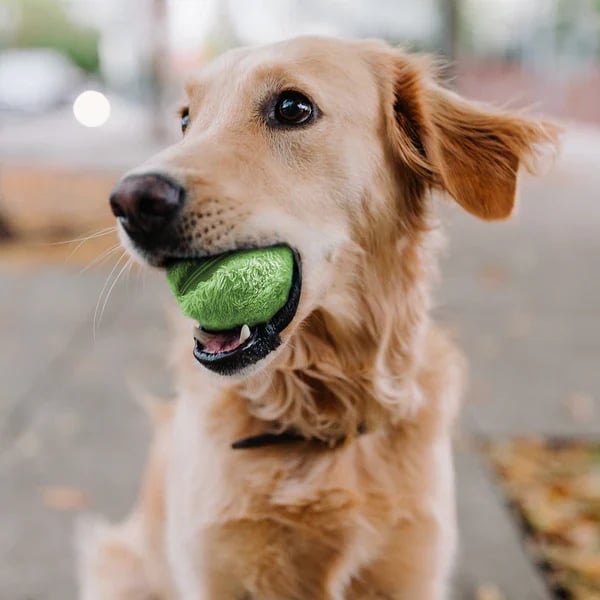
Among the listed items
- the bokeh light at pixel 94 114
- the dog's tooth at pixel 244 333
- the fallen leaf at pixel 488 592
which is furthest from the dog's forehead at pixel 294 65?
the bokeh light at pixel 94 114

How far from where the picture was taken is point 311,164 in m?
1.87

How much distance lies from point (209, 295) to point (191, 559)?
79cm

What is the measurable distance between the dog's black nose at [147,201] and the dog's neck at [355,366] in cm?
58

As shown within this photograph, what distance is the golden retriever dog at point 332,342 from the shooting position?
73.2 inches

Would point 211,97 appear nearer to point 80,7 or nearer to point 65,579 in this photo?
point 65,579

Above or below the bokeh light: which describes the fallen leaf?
above

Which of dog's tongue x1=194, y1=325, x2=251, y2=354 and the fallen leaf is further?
the fallen leaf

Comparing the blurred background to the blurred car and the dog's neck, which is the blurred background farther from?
the blurred car

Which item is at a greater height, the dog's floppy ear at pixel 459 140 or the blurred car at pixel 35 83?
the dog's floppy ear at pixel 459 140

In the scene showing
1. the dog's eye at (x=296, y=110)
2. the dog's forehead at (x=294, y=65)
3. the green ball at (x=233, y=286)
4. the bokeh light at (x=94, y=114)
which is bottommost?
the bokeh light at (x=94, y=114)

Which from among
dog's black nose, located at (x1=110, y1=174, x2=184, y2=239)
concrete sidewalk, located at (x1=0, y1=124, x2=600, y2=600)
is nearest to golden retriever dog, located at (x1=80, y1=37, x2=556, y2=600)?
dog's black nose, located at (x1=110, y1=174, x2=184, y2=239)

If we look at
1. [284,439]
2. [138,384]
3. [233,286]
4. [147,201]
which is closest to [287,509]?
[284,439]

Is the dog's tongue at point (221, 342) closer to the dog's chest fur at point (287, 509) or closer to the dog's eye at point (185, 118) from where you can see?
the dog's chest fur at point (287, 509)

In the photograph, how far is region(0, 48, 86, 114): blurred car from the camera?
26906mm
